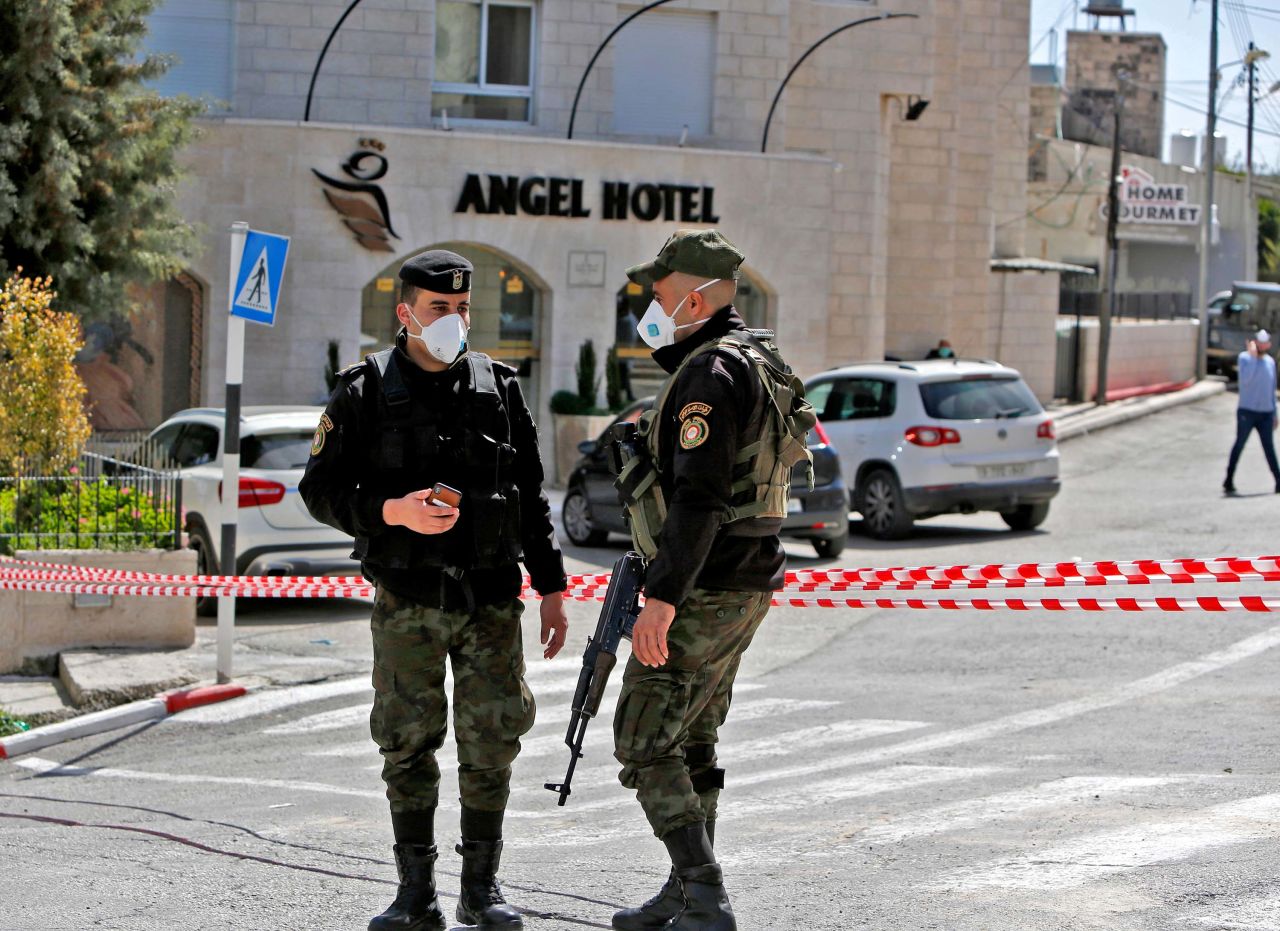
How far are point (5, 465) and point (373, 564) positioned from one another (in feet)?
23.0

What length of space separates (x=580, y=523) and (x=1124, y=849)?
10591 mm

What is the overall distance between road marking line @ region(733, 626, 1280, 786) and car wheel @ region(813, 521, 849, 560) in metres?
4.54

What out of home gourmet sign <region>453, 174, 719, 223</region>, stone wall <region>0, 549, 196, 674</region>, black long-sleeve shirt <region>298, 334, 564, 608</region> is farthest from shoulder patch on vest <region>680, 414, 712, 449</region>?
home gourmet sign <region>453, 174, 719, 223</region>

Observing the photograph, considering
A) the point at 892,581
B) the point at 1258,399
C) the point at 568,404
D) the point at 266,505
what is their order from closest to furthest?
the point at 892,581 → the point at 266,505 → the point at 1258,399 → the point at 568,404

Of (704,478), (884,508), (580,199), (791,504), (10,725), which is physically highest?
(580,199)

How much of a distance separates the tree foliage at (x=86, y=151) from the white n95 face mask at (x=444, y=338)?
11.5 metres

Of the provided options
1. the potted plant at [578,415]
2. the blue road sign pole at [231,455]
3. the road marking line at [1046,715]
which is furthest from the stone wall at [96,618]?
the potted plant at [578,415]

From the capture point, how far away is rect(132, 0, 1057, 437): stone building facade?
66.4 feet

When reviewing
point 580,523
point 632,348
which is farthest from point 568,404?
point 580,523

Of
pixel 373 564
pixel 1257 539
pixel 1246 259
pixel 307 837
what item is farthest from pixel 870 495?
pixel 1246 259

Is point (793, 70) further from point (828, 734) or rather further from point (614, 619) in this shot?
point (614, 619)

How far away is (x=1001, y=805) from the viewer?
663 cm

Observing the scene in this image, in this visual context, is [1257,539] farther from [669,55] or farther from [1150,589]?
[669,55]

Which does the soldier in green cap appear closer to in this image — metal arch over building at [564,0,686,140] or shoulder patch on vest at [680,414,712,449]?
shoulder patch on vest at [680,414,712,449]
